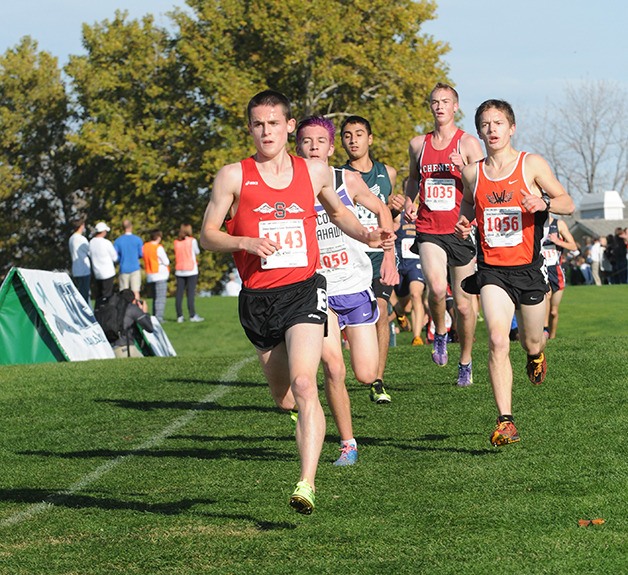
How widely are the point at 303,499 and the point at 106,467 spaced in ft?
10.00

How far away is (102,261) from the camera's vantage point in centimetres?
2381

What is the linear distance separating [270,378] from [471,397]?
13.7 feet

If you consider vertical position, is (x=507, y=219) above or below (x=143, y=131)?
below

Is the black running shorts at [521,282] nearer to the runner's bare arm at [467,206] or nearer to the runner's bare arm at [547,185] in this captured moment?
the runner's bare arm at [467,206]

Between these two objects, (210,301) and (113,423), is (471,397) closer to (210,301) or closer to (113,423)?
(113,423)

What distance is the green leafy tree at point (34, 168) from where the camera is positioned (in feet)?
179

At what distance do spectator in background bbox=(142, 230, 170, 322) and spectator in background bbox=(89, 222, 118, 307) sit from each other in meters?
1.71

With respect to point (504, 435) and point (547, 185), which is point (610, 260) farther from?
point (504, 435)

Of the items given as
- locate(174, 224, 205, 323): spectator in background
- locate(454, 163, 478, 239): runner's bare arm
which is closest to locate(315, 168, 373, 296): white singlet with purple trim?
locate(454, 163, 478, 239): runner's bare arm

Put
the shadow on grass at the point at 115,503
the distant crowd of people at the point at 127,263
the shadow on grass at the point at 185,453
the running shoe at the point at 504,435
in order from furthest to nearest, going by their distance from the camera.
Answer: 1. the distant crowd of people at the point at 127,263
2. the shadow on grass at the point at 185,453
3. the running shoe at the point at 504,435
4. the shadow on grass at the point at 115,503

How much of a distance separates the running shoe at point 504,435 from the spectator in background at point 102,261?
1647 cm

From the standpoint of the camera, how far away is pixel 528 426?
9.10m

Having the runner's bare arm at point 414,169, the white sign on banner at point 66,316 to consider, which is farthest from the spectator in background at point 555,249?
the white sign on banner at point 66,316

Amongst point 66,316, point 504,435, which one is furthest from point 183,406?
point 66,316
